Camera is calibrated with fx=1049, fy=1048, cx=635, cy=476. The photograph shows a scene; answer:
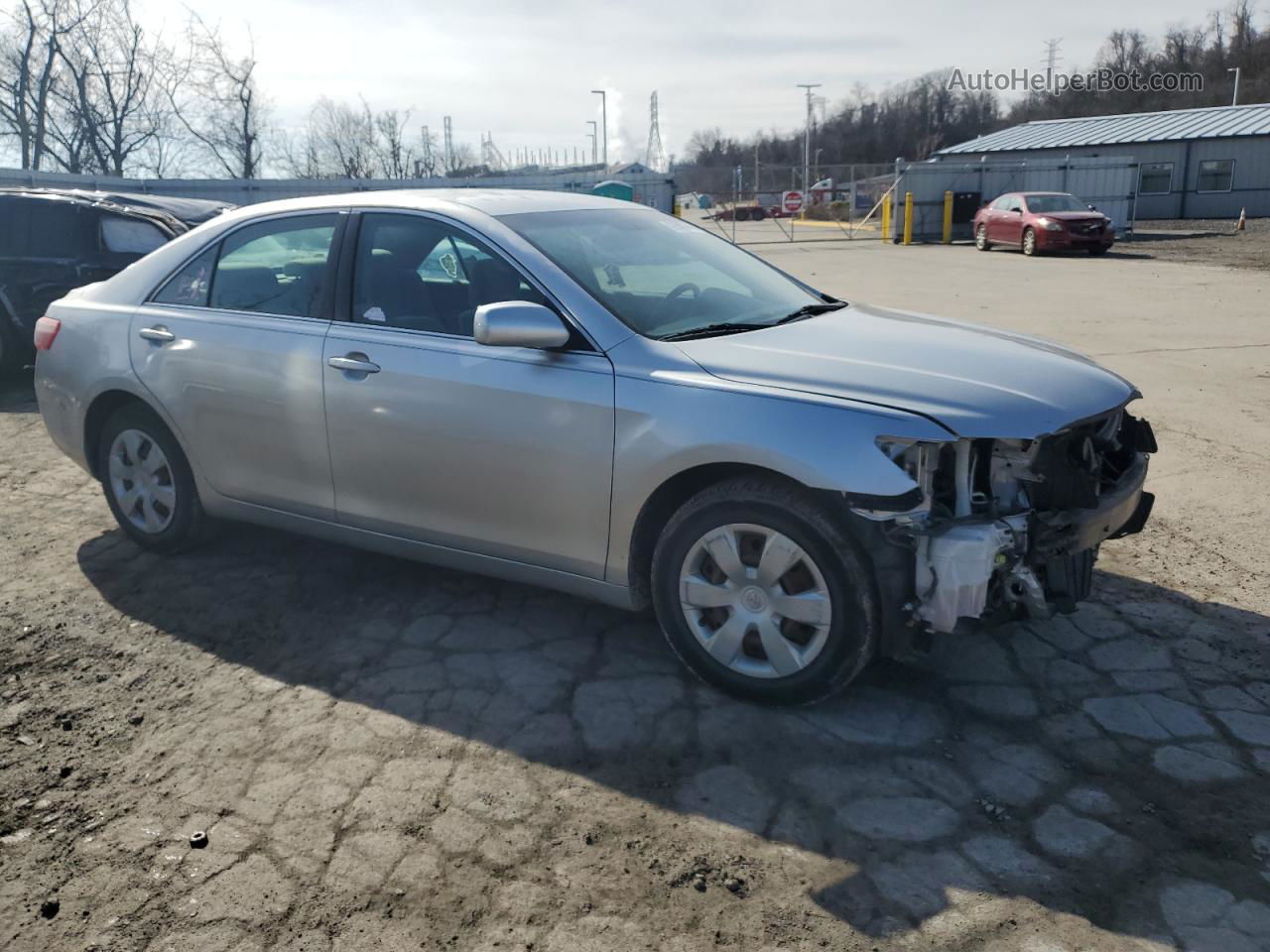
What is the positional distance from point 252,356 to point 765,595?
2456 millimetres

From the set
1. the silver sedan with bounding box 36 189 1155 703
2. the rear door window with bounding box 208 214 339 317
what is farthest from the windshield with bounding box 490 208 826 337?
the rear door window with bounding box 208 214 339 317

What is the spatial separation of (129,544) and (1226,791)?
490 cm

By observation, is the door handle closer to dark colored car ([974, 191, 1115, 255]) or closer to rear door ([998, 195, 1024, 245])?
dark colored car ([974, 191, 1115, 255])

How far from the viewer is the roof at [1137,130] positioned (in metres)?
36.7

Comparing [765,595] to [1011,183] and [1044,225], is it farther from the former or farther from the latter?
[1011,183]

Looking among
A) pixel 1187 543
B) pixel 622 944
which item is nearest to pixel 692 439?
pixel 622 944

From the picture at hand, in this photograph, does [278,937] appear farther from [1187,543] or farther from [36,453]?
[36,453]

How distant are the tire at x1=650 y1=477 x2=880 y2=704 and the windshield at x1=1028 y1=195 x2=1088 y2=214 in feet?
78.9

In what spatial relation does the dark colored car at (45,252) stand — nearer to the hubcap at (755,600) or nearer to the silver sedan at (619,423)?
the silver sedan at (619,423)

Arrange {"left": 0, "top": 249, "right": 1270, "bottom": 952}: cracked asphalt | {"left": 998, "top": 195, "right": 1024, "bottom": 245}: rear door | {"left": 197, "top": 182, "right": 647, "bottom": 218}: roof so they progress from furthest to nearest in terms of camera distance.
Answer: {"left": 998, "top": 195, "right": 1024, "bottom": 245}: rear door
{"left": 197, "top": 182, "right": 647, "bottom": 218}: roof
{"left": 0, "top": 249, "right": 1270, "bottom": 952}: cracked asphalt

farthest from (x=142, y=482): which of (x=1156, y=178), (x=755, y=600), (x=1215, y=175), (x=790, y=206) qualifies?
(x=790, y=206)

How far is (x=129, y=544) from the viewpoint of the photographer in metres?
5.35

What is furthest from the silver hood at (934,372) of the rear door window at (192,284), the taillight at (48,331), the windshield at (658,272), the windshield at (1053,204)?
the windshield at (1053,204)

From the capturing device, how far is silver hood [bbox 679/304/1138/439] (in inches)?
128
